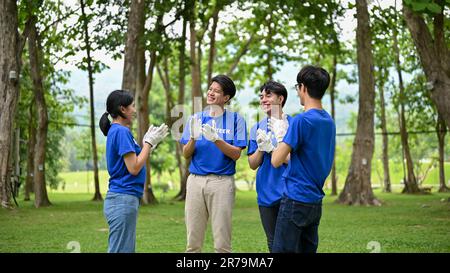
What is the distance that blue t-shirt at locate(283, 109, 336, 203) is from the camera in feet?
12.0

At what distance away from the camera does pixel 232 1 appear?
1886 centimetres

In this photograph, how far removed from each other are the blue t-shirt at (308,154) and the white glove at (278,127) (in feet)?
1.31

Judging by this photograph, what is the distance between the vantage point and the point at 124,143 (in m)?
4.06

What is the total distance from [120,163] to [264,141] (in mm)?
963

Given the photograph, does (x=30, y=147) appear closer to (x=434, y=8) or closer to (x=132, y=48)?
(x=132, y=48)

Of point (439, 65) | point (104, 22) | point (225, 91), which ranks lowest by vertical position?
point (225, 91)

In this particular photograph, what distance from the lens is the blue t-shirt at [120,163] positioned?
4078mm

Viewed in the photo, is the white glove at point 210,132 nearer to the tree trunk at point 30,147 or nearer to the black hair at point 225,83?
the black hair at point 225,83

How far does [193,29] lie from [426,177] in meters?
26.7

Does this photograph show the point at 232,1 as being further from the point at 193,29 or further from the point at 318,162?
the point at 318,162

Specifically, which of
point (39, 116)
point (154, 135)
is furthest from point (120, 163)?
point (39, 116)

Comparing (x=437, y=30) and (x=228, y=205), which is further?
(x=437, y=30)

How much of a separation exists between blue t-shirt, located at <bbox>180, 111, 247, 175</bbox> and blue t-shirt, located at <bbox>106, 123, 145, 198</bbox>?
20.7 inches
